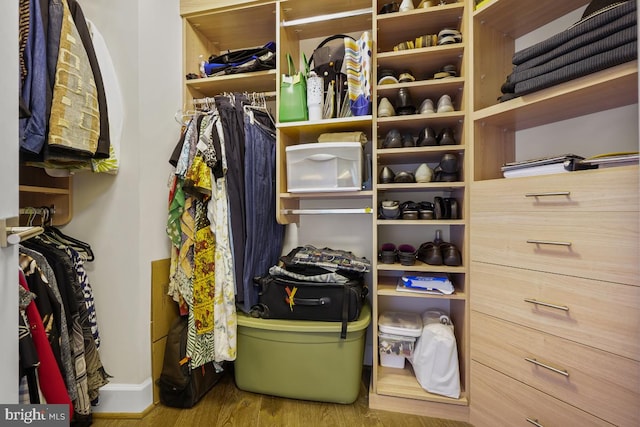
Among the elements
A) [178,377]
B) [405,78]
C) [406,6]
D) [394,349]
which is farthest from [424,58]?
[178,377]

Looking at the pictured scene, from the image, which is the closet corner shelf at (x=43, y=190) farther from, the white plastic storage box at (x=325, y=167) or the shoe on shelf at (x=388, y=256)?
the shoe on shelf at (x=388, y=256)

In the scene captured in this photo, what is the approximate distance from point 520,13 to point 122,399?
98.1 inches

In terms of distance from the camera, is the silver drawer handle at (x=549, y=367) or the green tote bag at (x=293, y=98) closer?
the silver drawer handle at (x=549, y=367)

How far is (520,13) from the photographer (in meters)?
1.10

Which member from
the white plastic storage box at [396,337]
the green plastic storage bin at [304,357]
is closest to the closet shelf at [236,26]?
the green plastic storage bin at [304,357]

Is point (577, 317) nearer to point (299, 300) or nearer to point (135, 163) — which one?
point (299, 300)

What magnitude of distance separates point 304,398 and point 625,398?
3.75ft

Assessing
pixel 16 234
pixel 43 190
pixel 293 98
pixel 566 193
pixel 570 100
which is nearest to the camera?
pixel 16 234

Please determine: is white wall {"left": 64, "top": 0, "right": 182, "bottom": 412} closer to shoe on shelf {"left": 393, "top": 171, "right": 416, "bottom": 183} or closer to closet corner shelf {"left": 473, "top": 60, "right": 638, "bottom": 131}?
shoe on shelf {"left": 393, "top": 171, "right": 416, "bottom": 183}

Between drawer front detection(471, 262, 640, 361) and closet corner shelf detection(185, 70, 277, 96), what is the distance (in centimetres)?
147

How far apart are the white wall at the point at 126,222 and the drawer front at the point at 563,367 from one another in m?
1.53

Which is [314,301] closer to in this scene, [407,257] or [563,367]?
[407,257]

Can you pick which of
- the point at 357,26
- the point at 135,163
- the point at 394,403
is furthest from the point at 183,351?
the point at 357,26

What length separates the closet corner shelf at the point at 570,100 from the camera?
2.52 feet
